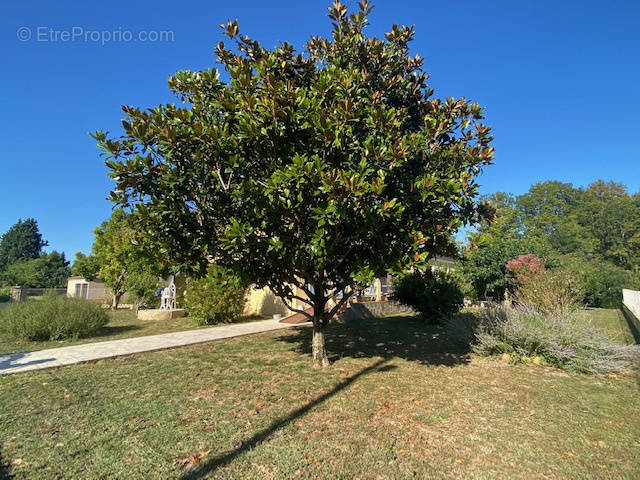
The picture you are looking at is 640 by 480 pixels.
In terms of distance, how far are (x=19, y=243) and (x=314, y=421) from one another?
4167 inches

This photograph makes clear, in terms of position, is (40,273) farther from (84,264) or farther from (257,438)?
(257,438)

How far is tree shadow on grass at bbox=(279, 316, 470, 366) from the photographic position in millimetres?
9078

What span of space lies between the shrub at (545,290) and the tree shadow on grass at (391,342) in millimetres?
2640

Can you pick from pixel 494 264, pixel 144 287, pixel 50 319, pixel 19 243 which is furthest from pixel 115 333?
pixel 19 243

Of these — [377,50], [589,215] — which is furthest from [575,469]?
[589,215]

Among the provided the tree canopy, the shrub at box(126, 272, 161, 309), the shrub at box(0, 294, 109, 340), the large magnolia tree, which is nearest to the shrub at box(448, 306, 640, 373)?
the large magnolia tree

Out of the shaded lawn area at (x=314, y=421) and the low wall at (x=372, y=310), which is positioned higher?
the low wall at (x=372, y=310)

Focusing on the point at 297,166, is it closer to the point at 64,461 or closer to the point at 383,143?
the point at 383,143

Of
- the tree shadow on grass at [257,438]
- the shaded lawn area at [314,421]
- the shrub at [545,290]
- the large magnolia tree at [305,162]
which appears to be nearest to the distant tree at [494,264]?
the shrub at [545,290]

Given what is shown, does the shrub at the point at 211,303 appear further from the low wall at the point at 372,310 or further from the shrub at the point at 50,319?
the low wall at the point at 372,310

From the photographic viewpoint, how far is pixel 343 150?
564cm

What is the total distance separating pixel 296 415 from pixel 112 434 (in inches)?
86.7

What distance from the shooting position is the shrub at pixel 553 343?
7637 millimetres

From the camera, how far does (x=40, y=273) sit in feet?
Result: 172
